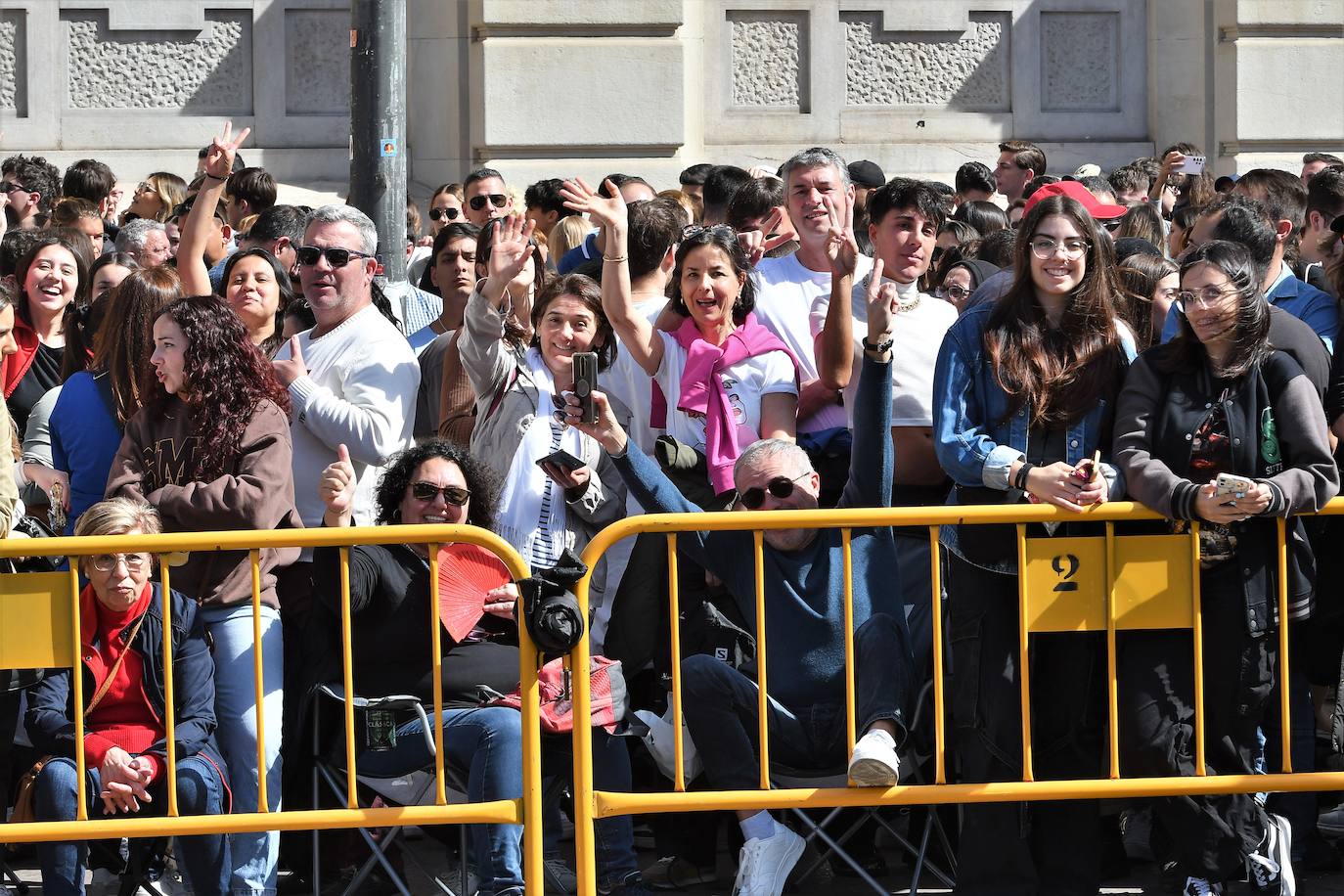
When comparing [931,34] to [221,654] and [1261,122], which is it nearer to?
[1261,122]

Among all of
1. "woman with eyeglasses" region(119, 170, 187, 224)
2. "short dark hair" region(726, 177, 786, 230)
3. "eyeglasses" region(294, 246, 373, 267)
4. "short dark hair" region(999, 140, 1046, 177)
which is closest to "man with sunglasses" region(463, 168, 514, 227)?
"short dark hair" region(726, 177, 786, 230)

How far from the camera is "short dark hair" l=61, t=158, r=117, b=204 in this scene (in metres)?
11.8

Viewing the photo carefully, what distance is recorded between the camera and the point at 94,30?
14539mm

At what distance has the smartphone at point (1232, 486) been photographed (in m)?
5.41

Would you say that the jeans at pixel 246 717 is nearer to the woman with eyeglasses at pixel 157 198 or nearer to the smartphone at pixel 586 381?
the smartphone at pixel 586 381

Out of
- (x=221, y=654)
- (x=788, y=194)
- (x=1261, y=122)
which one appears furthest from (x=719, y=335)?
(x=1261, y=122)

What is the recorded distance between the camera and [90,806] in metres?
5.57

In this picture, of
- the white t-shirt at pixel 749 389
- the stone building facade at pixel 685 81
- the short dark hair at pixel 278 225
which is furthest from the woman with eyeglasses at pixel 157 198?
the white t-shirt at pixel 749 389

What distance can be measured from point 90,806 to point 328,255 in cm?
215

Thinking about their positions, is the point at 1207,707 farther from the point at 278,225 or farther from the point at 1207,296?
the point at 278,225

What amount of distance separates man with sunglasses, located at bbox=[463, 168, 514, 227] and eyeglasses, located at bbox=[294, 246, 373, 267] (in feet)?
10.8

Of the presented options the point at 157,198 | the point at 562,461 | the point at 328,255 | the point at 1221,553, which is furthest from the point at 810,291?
the point at 157,198

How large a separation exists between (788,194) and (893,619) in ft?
6.51

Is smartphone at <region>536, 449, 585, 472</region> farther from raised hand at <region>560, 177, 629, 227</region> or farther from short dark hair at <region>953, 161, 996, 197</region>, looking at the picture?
short dark hair at <region>953, 161, 996, 197</region>
